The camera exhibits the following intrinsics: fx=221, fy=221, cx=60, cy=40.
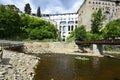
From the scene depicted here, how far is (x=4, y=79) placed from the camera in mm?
22609

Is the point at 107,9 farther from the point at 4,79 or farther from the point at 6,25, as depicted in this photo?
the point at 4,79

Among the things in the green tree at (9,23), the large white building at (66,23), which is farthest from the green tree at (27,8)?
the green tree at (9,23)

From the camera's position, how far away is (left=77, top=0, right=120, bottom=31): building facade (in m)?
129

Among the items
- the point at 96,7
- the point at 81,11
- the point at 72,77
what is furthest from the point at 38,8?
the point at 72,77

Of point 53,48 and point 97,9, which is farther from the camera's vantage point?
point 97,9

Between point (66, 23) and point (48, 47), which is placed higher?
point (66, 23)

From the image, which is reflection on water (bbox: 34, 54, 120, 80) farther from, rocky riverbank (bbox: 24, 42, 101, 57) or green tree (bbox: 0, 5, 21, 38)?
green tree (bbox: 0, 5, 21, 38)

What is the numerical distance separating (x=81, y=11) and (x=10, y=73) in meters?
117

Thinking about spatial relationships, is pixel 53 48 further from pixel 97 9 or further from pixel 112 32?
pixel 97 9

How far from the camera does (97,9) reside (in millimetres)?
130750

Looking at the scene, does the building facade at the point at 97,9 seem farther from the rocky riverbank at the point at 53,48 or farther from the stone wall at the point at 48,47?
the stone wall at the point at 48,47

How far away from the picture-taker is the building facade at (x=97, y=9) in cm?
12854

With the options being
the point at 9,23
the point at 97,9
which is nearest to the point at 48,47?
the point at 9,23

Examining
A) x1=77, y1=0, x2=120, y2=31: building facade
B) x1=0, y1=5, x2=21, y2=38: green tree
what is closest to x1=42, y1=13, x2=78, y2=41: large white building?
x1=77, y1=0, x2=120, y2=31: building facade
